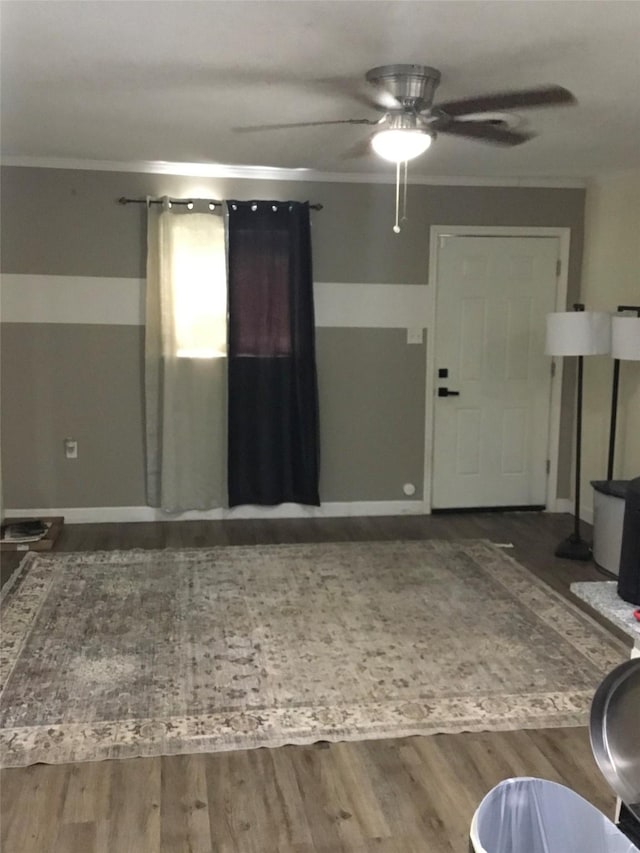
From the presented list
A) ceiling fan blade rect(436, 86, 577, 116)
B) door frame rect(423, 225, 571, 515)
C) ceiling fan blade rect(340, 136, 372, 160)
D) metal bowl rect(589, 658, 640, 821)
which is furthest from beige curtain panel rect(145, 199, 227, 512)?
metal bowl rect(589, 658, 640, 821)

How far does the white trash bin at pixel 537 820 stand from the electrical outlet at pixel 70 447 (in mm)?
4269

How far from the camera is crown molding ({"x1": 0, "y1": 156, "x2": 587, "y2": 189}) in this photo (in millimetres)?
4984

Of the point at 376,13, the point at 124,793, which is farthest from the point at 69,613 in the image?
the point at 376,13

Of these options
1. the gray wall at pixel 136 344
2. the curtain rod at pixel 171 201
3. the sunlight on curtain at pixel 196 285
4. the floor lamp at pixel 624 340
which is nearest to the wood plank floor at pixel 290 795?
the floor lamp at pixel 624 340

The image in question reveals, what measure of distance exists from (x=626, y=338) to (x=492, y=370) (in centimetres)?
141

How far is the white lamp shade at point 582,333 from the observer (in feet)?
14.9

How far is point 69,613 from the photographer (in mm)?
3764

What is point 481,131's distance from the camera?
311cm

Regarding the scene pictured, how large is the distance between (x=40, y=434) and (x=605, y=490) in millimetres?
3623

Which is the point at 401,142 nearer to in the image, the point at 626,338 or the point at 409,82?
the point at 409,82

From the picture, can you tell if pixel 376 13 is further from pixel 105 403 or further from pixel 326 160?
pixel 105 403

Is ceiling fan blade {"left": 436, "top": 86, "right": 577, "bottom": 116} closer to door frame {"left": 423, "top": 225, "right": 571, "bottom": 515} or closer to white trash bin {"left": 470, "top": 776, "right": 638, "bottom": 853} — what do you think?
white trash bin {"left": 470, "top": 776, "right": 638, "bottom": 853}

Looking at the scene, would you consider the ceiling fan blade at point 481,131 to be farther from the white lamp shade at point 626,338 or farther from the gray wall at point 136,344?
the gray wall at point 136,344

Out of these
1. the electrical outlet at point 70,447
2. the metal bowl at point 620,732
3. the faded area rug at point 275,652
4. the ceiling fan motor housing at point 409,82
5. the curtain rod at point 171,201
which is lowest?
the faded area rug at point 275,652
